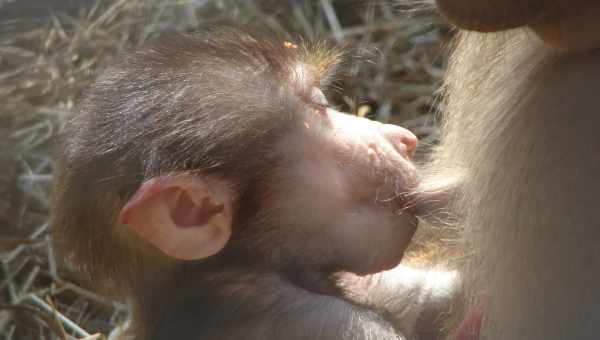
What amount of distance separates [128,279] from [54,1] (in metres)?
1.04

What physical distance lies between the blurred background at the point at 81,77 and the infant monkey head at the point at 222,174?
1.99 feet

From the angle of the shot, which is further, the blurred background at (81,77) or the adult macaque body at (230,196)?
the blurred background at (81,77)

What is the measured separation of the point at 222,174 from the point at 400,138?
410 mm

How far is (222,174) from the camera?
6.40 feet

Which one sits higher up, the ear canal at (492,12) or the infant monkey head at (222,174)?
the ear canal at (492,12)

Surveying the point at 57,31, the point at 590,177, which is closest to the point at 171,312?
the point at 590,177

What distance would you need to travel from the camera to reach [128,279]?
2057 mm

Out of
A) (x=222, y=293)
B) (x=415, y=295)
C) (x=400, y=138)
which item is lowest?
(x=415, y=295)

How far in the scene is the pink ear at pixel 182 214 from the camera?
185cm

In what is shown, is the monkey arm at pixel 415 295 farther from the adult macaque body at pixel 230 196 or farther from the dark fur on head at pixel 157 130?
the dark fur on head at pixel 157 130

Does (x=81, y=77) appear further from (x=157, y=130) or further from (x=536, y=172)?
(x=536, y=172)

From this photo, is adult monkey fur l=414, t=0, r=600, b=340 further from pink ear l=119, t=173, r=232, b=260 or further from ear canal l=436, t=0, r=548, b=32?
pink ear l=119, t=173, r=232, b=260

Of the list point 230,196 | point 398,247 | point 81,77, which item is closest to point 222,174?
point 230,196

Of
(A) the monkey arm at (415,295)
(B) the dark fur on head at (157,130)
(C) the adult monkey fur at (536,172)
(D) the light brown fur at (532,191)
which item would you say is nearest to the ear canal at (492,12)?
(C) the adult monkey fur at (536,172)
